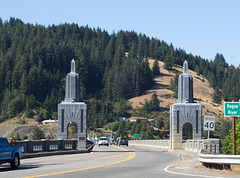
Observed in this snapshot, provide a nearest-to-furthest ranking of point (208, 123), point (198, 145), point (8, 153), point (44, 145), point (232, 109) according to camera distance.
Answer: point (8, 153) → point (232, 109) → point (208, 123) → point (44, 145) → point (198, 145)

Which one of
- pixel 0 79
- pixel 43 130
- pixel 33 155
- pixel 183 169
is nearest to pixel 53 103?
pixel 0 79

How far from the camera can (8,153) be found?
21391 mm

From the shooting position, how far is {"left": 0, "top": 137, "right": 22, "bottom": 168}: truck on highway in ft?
68.7

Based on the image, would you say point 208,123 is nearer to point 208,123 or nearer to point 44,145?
point 208,123

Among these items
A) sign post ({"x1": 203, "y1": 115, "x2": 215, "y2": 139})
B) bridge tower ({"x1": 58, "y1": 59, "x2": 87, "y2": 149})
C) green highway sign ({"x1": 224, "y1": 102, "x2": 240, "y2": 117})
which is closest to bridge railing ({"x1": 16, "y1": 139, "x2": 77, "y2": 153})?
sign post ({"x1": 203, "y1": 115, "x2": 215, "y2": 139})

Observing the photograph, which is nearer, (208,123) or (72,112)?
(208,123)

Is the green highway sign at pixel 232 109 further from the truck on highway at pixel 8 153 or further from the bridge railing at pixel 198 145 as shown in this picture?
the truck on highway at pixel 8 153

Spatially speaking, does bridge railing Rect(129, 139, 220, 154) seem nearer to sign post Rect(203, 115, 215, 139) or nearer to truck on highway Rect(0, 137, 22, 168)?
sign post Rect(203, 115, 215, 139)

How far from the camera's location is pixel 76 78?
7050 centimetres

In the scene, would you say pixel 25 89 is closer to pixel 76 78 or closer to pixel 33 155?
pixel 76 78

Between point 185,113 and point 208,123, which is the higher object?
point 185,113

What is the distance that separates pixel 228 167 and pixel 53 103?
181m

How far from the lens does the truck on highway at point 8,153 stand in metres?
20.9

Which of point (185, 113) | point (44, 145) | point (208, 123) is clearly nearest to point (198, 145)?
point (208, 123)
